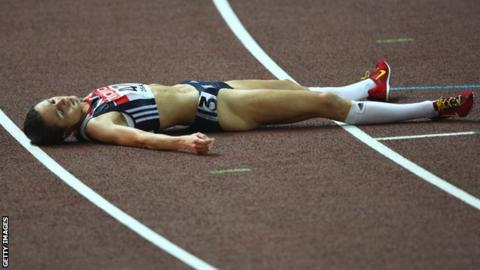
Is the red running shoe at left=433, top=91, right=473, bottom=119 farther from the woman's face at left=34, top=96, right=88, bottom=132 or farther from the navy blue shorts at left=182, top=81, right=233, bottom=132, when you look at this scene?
the woman's face at left=34, top=96, right=88, bottom=132

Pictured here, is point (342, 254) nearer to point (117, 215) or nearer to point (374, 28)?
point (117, 215)

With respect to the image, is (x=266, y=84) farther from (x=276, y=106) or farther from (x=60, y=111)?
(x=60, y=111)

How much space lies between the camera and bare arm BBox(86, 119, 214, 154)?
7961mm

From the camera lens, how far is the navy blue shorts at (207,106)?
27.7 feet

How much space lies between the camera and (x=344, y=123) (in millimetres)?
8820

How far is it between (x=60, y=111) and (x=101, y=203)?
3.83ft

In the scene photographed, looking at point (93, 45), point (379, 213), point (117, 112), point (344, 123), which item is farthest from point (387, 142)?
point (93, 45)

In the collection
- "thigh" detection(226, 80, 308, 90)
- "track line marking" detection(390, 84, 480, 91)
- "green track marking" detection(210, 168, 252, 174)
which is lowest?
"green track marking" detection(210, 168, 252, 174)

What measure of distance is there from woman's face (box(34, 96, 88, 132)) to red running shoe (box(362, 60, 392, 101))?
269 cm

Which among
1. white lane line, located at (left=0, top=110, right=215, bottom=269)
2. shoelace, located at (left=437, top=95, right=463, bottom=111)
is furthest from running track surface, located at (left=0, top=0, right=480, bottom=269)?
shoelace, located at (left=437, top=95, right=463, bottom=111)

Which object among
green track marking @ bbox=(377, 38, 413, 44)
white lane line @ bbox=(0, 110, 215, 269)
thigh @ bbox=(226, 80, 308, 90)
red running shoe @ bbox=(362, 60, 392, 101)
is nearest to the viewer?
white lane line @ bbox=(0, 110, 215, 269)

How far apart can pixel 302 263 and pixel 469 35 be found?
227 inches

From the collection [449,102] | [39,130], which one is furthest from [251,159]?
[449,102]

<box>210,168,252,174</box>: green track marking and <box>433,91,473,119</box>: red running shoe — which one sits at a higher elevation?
<box>433,91,473,119</box>: red running shoe
